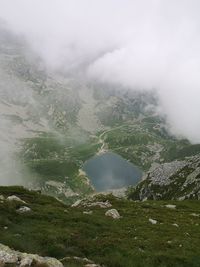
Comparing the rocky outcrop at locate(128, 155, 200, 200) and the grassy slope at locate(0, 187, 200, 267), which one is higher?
the rocky outcrop at locate(128, 155, 200, 200)

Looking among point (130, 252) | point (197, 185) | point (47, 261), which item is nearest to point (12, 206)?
point (130, 252)

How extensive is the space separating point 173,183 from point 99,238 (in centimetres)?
12638

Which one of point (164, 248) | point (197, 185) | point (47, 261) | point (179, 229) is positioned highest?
point (197, 185)

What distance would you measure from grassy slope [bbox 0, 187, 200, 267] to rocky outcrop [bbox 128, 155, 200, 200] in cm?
9163

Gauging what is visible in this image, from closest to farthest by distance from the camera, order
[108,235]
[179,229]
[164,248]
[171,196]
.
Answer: [164,248] → [108,235] → [179,229] → [171,196]

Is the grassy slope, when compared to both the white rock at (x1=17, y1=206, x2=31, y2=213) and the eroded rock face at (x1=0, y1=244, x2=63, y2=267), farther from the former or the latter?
the eroded rock face at (x1=0, y1=244, x2=63, y2=267)

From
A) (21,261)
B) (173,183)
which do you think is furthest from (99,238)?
(173,183)

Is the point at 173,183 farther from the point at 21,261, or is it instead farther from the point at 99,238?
the point at 21,261

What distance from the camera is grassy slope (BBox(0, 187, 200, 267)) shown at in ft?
113

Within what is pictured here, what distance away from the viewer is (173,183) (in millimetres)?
162125

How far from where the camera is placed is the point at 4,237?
35.3 m

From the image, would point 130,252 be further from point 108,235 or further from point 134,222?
point 134,222

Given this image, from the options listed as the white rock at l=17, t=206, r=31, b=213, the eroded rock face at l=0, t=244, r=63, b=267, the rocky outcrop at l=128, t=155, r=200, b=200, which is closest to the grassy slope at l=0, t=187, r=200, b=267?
the white rock at l=17, t=206, r=31, b=213

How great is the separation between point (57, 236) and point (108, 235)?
5707 millimetres
